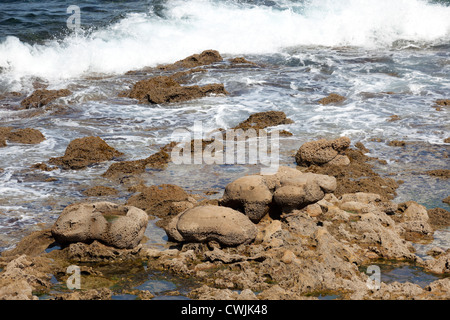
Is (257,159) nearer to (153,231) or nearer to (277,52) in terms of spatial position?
(153,231)

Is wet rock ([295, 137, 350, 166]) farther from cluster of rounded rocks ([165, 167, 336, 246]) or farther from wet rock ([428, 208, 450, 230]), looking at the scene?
wet rock ([428, 208, 450, 230])

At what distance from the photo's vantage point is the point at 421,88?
1221cm

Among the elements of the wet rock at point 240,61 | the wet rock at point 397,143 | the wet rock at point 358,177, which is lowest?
the wet rock at point 358,177

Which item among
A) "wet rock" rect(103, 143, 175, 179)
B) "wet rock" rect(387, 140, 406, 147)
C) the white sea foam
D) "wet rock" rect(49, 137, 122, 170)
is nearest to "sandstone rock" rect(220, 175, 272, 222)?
"wet rock" rect(103, 143, 175, 179)

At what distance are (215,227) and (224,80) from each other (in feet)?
28.0

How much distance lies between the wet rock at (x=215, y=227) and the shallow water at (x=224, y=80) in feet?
1.42

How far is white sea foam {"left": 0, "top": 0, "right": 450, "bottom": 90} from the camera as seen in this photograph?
15117mm

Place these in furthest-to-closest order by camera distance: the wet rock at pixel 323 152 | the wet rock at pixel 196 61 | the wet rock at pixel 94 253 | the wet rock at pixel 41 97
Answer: the wet rock at pixel 196 61 → the wet rock at pixel 41 97 → the wet rock at pixel 323 152 → the wet rock at pixel 94 253

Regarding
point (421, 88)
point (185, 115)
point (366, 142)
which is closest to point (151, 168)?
point (185, 115)

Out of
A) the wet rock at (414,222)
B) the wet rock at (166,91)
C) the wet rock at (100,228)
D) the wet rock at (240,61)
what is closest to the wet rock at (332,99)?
the wet rock at (166,91)

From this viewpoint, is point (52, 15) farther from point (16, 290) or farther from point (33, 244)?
point (16, 290)

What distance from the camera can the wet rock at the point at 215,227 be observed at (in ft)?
16.8

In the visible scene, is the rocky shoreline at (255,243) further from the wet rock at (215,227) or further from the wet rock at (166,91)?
the wet rock at (166,91)
